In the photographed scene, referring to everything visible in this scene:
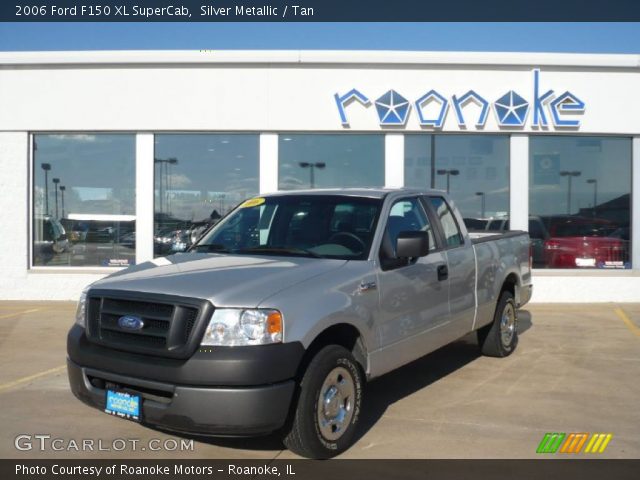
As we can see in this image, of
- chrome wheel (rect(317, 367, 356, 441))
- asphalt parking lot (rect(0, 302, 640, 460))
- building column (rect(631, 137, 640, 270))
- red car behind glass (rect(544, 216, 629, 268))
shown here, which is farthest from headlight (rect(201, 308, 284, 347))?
building column (rect(631, 137, 640, 270))

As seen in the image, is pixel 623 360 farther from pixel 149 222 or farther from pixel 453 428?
pixel 149 222

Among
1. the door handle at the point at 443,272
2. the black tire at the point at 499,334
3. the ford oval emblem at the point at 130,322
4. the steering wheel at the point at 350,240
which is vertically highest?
the steering wheel at the point at 350,240

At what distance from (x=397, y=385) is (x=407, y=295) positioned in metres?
1.56

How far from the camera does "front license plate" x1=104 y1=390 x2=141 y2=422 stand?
164 inches

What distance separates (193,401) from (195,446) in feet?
3.36

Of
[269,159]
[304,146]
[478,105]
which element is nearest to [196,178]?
[269,159]

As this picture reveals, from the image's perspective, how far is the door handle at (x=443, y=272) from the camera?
596cm

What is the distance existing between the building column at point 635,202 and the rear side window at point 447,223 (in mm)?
8084

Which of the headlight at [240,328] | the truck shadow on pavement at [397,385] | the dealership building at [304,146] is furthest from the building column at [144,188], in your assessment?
the headlight at [240,328]

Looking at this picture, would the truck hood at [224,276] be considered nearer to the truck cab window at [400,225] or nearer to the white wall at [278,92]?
the truck cab window at [400,225]

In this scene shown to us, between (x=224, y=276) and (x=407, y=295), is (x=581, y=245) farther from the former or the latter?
(x=224, y=276)

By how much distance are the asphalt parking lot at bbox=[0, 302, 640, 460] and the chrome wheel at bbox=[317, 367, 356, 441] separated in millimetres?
239

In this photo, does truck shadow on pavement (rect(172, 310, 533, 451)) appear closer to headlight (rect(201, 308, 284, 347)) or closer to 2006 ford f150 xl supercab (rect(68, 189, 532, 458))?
2006 ford f150 xl supercab (rect(68, 189, 532, 458))
